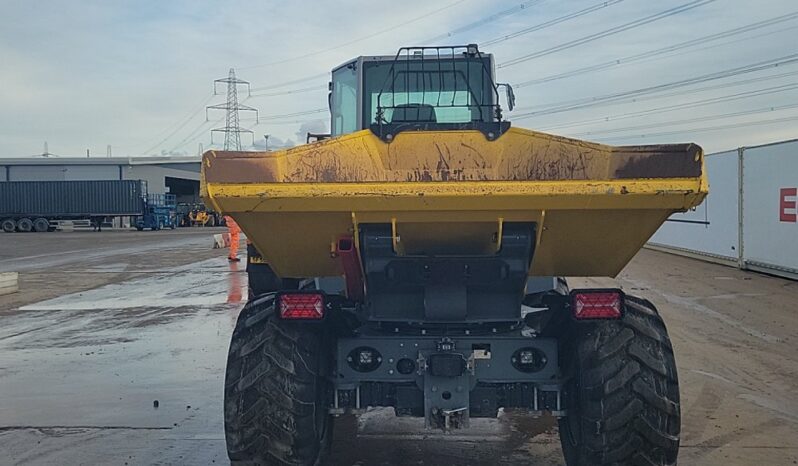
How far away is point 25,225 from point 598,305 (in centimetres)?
5589

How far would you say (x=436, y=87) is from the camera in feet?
20.2

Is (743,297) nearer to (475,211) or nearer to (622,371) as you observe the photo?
(622,371)

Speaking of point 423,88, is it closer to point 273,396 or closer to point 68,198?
point 273,396

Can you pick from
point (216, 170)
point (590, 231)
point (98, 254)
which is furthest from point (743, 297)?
point (98, 254)

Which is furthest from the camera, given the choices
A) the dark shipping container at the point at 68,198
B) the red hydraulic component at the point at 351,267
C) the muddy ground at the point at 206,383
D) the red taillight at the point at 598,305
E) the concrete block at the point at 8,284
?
the dark shipping container at the point at 68,198

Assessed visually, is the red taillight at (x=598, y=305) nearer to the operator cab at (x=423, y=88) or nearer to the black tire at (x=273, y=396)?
the black tire at (x=273, y=396)

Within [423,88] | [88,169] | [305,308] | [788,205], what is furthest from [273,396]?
[88,169]

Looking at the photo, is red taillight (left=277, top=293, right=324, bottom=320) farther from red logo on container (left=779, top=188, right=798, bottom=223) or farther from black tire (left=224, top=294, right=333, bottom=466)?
red logo on container (left=779, top=188, right=798, bottom=223)

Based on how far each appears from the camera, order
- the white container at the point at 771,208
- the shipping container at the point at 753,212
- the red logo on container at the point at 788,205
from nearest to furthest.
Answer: the red logo on container at the point at 788,205, the white container at the point at 771,208, the shipping container at the point at 753,212

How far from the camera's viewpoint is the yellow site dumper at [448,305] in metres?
3.95

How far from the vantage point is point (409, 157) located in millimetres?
4410

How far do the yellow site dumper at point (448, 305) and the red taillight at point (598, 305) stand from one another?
0.01 metres

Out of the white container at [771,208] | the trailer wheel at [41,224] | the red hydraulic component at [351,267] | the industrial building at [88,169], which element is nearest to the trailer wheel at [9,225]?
the trailer wheel at [41,224]

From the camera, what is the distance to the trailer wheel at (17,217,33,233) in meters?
53.5
